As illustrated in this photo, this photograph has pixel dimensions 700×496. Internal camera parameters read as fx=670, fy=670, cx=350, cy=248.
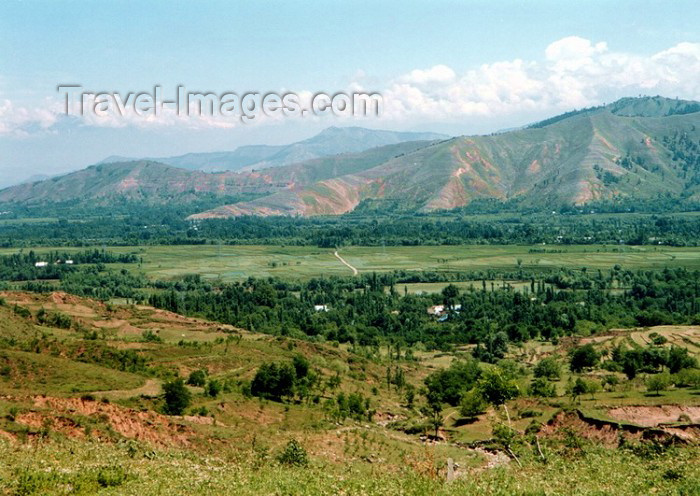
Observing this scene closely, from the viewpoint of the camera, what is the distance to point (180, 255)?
18538cm

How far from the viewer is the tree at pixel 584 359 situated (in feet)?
232

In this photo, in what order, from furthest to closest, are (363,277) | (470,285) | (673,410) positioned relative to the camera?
(363,277) < (470,285) < (673,410)

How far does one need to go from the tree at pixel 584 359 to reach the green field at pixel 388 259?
81.6 meters

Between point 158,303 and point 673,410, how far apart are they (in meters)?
82.1

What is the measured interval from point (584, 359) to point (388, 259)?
341ft

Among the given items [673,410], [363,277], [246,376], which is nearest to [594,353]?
[673,410]

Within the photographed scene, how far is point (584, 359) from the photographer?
7069 centimetres

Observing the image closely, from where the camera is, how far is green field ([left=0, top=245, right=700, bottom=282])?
153750 mm

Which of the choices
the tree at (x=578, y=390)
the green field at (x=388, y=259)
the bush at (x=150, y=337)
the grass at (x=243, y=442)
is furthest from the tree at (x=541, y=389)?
the green field at (x=388, y=259)

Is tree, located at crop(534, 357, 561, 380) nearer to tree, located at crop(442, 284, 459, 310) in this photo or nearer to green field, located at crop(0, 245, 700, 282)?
tree, located at crop(442, 284, 459, 310)

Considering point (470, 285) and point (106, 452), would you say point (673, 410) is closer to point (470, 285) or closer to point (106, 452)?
point (106, 452)

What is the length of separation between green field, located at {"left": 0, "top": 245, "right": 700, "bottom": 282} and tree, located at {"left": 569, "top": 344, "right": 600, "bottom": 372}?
81649 millimetres

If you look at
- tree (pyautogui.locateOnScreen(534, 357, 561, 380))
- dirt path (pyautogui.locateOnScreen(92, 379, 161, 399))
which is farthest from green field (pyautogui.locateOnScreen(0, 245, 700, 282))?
dirt path (pyautogui.locateOnScreen(92, 379, 161, 399))

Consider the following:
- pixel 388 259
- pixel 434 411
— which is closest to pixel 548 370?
pixel 434 411
